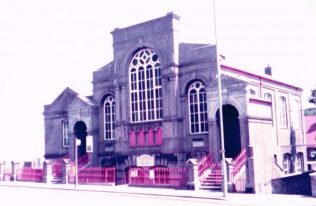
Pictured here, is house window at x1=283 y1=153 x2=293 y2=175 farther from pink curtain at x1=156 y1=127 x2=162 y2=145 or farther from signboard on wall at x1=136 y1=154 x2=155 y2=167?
signboard on wall at x1=136 y1=154 x2=155 y2=167

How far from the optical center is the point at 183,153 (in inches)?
1120

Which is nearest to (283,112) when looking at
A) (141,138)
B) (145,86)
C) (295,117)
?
(295,117)

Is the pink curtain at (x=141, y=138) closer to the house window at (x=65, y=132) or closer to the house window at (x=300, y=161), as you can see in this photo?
the house window at (x=65, y=132)

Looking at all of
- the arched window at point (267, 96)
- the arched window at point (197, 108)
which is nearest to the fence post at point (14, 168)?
the arched window at point (197, 108)

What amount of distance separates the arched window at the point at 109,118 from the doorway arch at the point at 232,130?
9980 mm

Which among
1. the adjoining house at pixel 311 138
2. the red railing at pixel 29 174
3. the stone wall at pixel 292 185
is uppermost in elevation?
the adjoining house at pixel 311 138

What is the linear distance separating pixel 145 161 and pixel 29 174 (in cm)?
1076

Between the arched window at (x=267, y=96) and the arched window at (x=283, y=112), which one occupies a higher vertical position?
the arched window at (x=267, y=96)

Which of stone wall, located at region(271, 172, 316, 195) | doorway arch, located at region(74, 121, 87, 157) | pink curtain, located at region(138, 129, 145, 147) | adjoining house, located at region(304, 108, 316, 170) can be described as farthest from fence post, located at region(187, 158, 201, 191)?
adjoining house, located at region(304, 108, 316, 170)

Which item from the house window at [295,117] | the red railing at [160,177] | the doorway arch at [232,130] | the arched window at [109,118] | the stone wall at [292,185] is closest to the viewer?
the stone wall at [292,185]

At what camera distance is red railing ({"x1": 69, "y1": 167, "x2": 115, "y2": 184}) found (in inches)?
1114

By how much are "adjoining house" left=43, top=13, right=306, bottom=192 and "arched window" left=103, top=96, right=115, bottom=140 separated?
0.28 feet

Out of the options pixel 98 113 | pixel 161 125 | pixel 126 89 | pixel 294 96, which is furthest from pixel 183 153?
pixel 294 96

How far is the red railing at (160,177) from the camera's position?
24.2 meters
